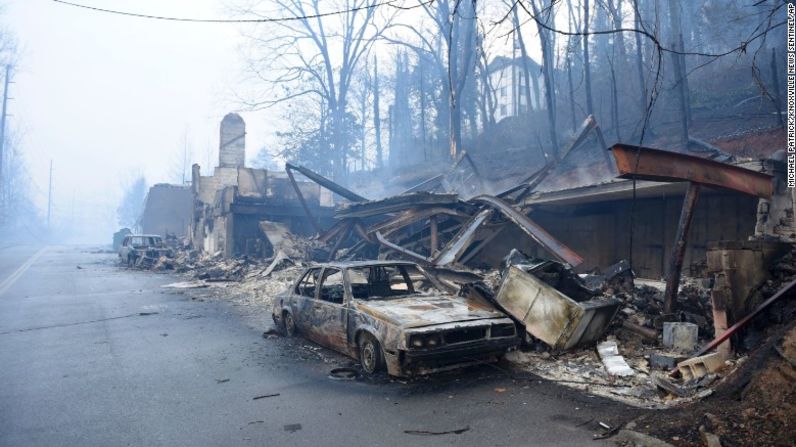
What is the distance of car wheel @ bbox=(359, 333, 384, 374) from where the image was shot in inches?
224

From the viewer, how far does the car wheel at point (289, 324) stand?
7.91m

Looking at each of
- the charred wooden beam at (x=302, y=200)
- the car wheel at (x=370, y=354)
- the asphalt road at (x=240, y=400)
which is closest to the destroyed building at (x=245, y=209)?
the charred wooden beam at (x=302, y=200)

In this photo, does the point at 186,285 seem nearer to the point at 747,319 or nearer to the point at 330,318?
the point at 330,318

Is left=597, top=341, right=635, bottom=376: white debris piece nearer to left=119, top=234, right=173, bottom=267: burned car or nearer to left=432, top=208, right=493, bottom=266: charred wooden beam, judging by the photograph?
left=432, top=208, right=493, bottom=266: charred wooden beam

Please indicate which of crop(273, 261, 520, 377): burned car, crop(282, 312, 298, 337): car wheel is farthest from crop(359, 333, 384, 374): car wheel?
crop(282, 312, 298, 337): car wheel

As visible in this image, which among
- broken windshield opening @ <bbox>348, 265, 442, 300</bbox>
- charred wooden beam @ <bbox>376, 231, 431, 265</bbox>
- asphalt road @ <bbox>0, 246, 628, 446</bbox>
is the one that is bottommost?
asphalt road @ <bbox>0, 246, 628, 446</bbox>

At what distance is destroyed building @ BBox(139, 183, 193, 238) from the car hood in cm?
4005

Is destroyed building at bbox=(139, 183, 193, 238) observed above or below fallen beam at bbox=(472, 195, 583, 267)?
above

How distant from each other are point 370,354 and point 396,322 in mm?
661

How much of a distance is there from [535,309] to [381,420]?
128 inches

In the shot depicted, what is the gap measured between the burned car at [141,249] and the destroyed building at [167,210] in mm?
17801

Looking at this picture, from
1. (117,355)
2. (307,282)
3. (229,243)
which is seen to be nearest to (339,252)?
(229,243)

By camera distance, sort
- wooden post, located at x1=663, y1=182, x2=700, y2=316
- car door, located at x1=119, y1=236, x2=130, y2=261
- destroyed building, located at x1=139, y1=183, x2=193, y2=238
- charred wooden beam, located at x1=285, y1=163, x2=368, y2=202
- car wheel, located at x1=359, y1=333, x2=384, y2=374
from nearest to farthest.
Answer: car wheel, located at x1=359, y1=333, x2=384, y2=374
wooden post, located at x1=663, y1=182, x2=700, y2=316
charred wooden beam, located at x1=285, y1=163, x2=368, y2=202
car door, located at x1=119, y1=236, x2=130, y2=261
destroyed building, located at x1=139, y1=183, x2=193, y2=238

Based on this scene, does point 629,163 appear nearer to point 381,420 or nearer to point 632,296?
point 632,296
